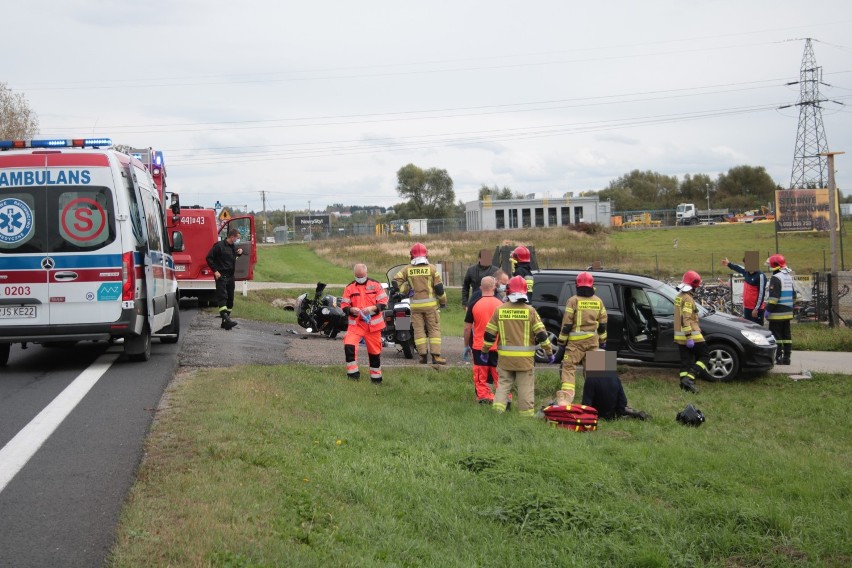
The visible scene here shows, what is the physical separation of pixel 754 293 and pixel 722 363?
285cm

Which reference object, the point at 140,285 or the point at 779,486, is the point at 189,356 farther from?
the point at 779,486

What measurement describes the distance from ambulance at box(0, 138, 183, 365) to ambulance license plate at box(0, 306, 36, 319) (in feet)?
0.04

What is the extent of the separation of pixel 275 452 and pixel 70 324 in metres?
5.08

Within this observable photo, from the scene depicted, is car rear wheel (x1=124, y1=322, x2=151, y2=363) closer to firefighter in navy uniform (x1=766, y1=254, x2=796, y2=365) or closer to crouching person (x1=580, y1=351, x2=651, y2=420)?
crouching person (x1=580, y1=351, x2=651, y2=420)

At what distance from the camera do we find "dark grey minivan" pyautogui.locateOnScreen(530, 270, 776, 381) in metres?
13.6

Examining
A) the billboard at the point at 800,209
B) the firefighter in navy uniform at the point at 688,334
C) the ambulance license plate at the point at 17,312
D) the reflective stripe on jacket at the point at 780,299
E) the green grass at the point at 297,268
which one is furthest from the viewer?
the green grass at the point at 297,268

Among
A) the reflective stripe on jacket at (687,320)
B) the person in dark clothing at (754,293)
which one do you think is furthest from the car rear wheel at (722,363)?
the person in dark clothing at (754,293)

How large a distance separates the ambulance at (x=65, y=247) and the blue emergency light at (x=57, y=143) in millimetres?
17

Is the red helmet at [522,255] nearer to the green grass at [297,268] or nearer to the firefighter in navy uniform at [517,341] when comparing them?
the firefighter in navy uniform at [517,341]

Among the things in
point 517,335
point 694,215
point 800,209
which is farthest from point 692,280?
point 694,215

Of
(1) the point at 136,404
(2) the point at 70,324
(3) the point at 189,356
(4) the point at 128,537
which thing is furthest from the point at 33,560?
(3) the point at 189,356

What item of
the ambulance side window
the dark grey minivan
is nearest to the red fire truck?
the ambulance side window

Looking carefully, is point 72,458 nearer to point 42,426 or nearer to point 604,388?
point 42,426

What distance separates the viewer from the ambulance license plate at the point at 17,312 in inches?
420
